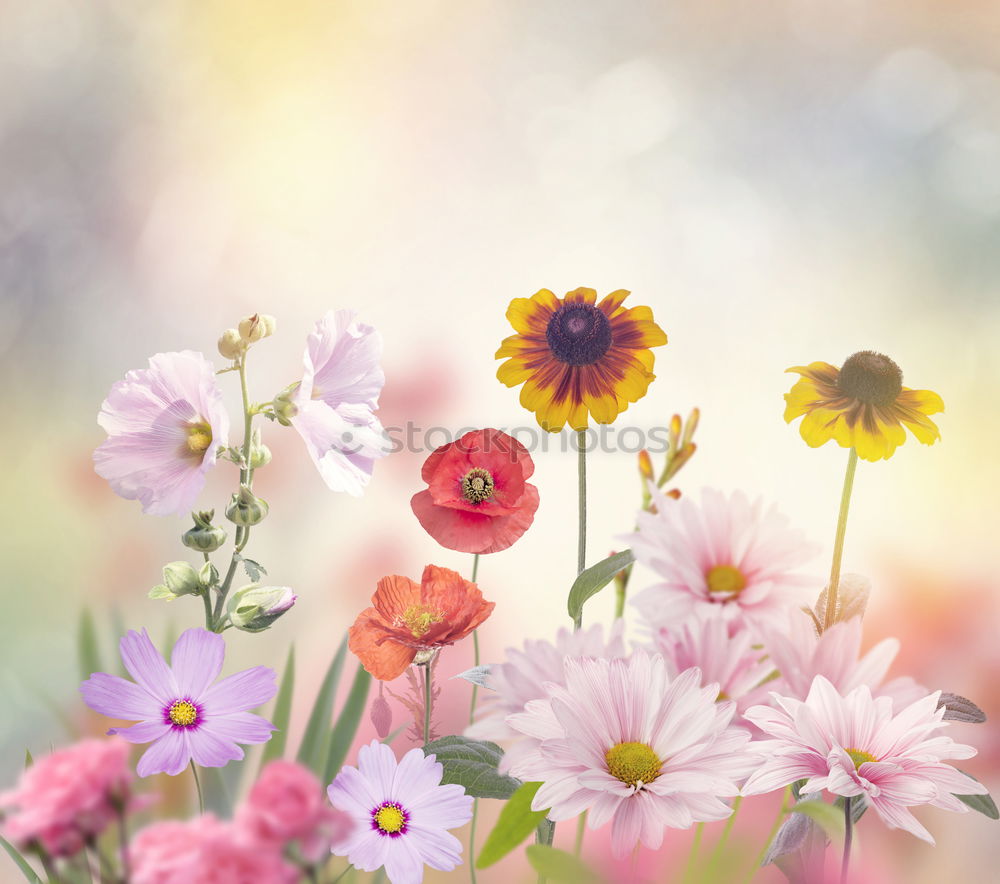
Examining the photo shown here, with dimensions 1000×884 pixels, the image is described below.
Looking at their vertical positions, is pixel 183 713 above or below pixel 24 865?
above

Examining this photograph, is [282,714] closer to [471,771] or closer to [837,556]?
[471,771]

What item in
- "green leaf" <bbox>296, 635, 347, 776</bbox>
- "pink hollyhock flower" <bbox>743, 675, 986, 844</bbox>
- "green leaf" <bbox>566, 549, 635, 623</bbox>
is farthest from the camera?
"green leaf" <bbox>296, 635, 347, 776</bbox>

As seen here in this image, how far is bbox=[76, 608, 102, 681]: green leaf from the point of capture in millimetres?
626

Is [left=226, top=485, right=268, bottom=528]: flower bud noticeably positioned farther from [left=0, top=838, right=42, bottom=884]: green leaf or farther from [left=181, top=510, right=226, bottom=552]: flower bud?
[left=0, top=838, right=42, bottom=884]: green leaf

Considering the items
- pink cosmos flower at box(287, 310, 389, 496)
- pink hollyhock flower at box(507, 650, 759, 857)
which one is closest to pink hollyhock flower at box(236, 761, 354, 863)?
pink hollyhock flower at box(507, 650, 759, 857)

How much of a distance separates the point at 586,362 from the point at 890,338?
10.3 inches

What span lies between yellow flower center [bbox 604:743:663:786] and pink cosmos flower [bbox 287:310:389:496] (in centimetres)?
20

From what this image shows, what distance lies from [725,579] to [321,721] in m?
0.33

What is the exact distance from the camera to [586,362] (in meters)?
0.52

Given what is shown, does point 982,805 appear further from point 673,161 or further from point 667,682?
point 673,161

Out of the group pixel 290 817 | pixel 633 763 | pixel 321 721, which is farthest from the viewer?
pixel 321 721

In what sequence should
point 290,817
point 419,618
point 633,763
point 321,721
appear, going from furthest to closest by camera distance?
1. point 321,721
2. point 419,618
3. point 633,763
4. point 290,817

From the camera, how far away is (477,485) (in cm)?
53

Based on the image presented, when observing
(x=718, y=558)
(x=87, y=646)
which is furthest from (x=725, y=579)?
(x=87, y=646)
